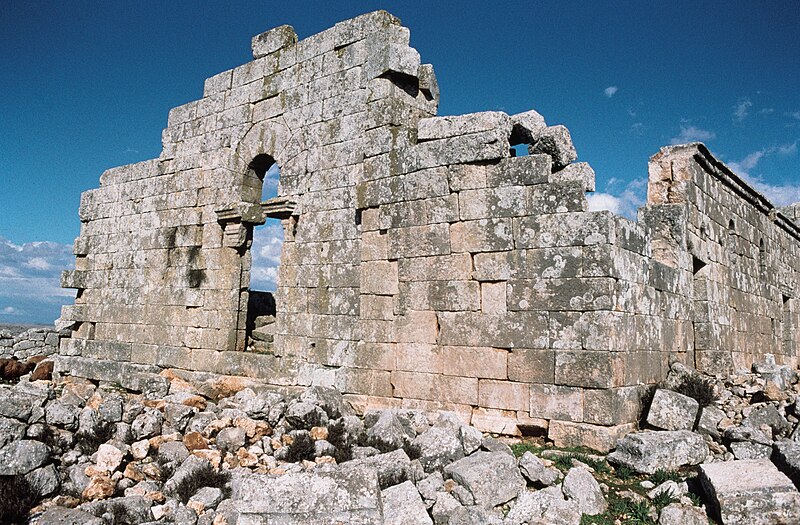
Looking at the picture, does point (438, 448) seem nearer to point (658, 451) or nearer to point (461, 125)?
point (658, 451)

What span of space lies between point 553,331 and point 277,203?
4773 mm

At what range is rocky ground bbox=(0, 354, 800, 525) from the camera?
429cm

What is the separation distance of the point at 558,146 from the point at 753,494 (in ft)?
12.2

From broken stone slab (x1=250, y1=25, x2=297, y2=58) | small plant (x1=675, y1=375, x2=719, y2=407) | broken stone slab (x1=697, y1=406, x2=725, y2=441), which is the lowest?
broken stone slab (x1=697, y1=406, x2=725, y2=441)

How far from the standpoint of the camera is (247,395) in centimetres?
741

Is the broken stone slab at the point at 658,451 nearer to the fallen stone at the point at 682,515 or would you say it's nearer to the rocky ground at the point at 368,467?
the rocky ground at the point at 368,467

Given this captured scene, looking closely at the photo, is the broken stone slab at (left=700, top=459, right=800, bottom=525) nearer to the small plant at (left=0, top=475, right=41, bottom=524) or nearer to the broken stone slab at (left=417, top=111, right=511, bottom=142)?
the broken stone slab at (left=417, top=111, right=511, bottom=142)

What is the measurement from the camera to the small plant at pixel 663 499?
4.73 meters

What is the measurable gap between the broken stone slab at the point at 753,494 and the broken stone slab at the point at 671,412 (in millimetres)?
1342

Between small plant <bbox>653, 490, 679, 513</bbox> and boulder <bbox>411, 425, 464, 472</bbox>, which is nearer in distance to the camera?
small plant <bbox>653, 490, 679, 513</bbox>

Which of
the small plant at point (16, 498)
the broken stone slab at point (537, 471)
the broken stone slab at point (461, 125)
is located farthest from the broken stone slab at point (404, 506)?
the broken stone slab at point (461, 125)

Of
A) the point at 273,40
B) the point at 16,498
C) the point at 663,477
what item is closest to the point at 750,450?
the point at 663,477

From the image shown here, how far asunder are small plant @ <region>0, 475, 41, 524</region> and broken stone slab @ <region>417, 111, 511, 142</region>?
5.08 metres

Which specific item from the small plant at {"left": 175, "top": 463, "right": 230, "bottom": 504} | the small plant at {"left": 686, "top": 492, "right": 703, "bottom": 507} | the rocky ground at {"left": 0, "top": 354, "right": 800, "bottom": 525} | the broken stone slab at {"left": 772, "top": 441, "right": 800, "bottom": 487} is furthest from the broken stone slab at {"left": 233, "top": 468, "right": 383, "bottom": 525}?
the broken stone slab at {"left": 772, "top": 441, "right": 800, "bottom": 487}
